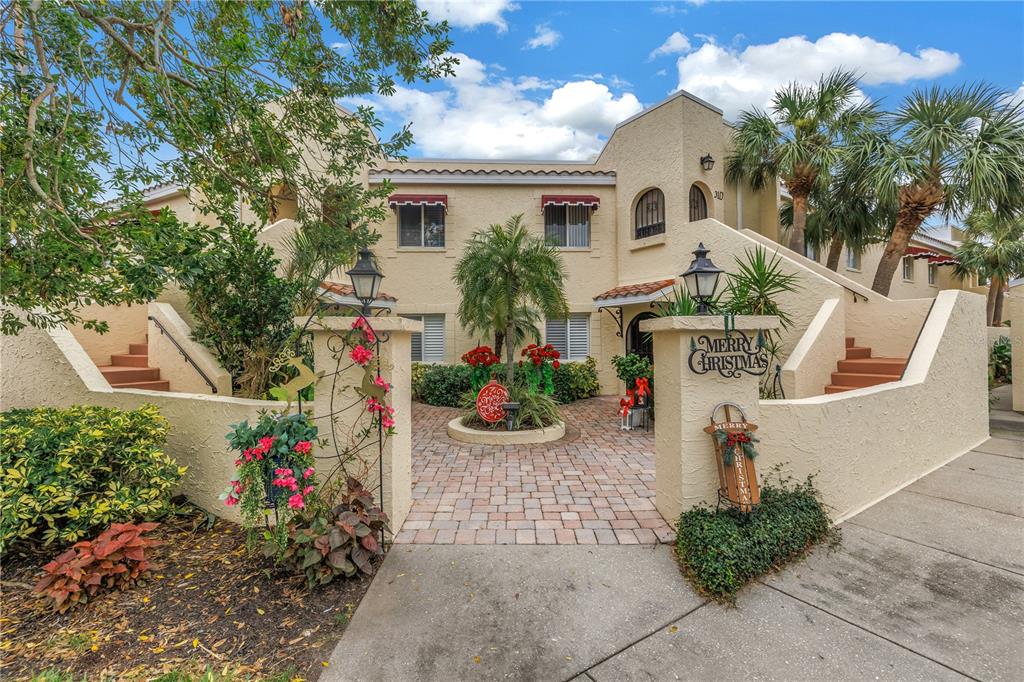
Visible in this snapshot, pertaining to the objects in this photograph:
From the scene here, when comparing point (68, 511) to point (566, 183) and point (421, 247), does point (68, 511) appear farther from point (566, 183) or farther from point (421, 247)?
point (566, 183)

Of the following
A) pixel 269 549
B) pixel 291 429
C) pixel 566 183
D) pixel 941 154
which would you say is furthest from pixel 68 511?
pixel 941 154

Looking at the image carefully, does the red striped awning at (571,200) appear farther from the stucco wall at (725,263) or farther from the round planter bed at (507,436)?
the round planter bed at (507,436)

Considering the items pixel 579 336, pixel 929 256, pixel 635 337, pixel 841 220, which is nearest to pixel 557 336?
pixel 579 336

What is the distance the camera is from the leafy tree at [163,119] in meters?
3.40

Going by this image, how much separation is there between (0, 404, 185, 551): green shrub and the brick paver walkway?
8.55ft

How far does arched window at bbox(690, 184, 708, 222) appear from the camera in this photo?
42.0ft

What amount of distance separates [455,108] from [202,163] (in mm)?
4660

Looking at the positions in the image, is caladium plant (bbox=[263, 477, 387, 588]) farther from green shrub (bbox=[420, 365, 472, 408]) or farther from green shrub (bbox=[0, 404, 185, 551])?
green shrub (bbox=[420, 365, 472, 408])

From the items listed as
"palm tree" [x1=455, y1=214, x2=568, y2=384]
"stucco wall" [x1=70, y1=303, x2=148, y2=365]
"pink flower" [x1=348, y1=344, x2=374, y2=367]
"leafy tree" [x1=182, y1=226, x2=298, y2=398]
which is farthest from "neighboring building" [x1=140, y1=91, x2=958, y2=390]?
"pink flower" [x1=348, y1=344, x2=374, y2=367]

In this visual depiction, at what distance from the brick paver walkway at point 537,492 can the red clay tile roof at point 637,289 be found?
480cm

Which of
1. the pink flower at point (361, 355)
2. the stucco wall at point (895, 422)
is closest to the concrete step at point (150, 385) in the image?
the pink flower at point (361, 355)

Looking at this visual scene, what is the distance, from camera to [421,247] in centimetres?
1355

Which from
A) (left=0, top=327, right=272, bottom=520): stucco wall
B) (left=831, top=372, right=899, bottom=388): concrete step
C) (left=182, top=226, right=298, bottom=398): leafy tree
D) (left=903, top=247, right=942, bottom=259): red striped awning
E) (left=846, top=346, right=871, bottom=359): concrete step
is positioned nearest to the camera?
(left=0, top=327, right=272, bottom=520): stucco wall

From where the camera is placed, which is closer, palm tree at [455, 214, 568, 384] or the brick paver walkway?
the brick paver walkway
